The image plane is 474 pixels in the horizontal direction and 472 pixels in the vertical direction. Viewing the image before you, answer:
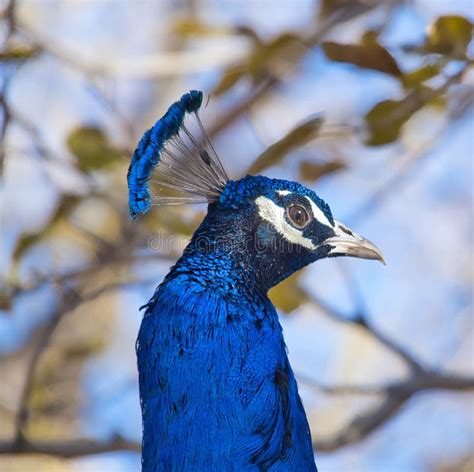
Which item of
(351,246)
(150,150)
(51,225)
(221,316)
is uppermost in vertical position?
(51,225)

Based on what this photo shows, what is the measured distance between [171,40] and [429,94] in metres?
3.69

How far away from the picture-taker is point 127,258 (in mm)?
2971

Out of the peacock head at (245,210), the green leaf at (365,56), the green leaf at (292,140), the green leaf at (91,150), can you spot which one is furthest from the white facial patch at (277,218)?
A: the green leaf at (91,150)

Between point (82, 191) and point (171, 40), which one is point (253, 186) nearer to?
point (82, 191)

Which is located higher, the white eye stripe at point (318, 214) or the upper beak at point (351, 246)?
the white eye stripe at point (318, 214)

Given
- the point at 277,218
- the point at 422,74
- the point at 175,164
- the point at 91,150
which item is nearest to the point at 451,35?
the point at 422,74

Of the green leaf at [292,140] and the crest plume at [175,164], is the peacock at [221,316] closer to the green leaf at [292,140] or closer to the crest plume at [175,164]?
the crest plume at [175,164]

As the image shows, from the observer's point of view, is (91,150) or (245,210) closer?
(245,210)

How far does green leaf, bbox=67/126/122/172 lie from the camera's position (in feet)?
9.05

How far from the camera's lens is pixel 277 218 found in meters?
2.31

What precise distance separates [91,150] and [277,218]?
0.70m

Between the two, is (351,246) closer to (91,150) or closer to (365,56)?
(365,56)

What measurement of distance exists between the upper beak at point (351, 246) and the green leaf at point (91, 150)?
712mm

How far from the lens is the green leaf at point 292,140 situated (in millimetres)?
2439
